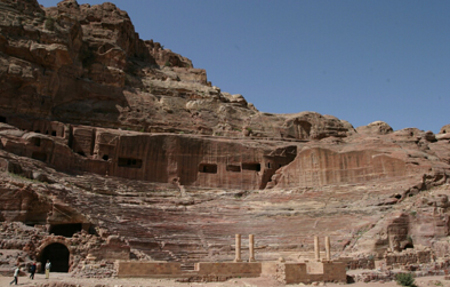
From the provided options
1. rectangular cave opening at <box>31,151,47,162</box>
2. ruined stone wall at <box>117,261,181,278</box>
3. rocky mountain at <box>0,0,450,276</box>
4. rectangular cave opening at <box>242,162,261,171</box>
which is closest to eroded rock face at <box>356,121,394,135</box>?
rocky mountain at <box>0,0,450,276</box>

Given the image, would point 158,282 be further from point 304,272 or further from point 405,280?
point 405,280

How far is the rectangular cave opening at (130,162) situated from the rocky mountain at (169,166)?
0.53 ft

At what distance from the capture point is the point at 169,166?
38094 millimetres

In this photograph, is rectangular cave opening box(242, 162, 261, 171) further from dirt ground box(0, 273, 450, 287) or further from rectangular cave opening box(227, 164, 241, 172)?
dirt ground box(0, 273, 450, 287)

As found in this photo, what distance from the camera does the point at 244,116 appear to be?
47156 mm

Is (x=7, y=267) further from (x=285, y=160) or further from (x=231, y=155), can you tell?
(x=285, y=160)

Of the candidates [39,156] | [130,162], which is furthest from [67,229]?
[130,162]

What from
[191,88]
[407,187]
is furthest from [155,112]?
[407,187]

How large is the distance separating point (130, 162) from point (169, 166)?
134 inches

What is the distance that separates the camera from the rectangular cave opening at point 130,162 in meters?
37.5

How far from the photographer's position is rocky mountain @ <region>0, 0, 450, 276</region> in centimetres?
2731

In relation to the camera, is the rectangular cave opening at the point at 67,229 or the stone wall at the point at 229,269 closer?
the stone wall at the point at 229,269

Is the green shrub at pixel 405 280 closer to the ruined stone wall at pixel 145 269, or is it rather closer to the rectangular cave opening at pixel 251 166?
the ruined stone wall at pixel 145 269

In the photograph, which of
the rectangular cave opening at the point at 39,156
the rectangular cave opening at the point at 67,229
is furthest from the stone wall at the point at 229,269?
the rectangular cave opening at the point at 39,156
